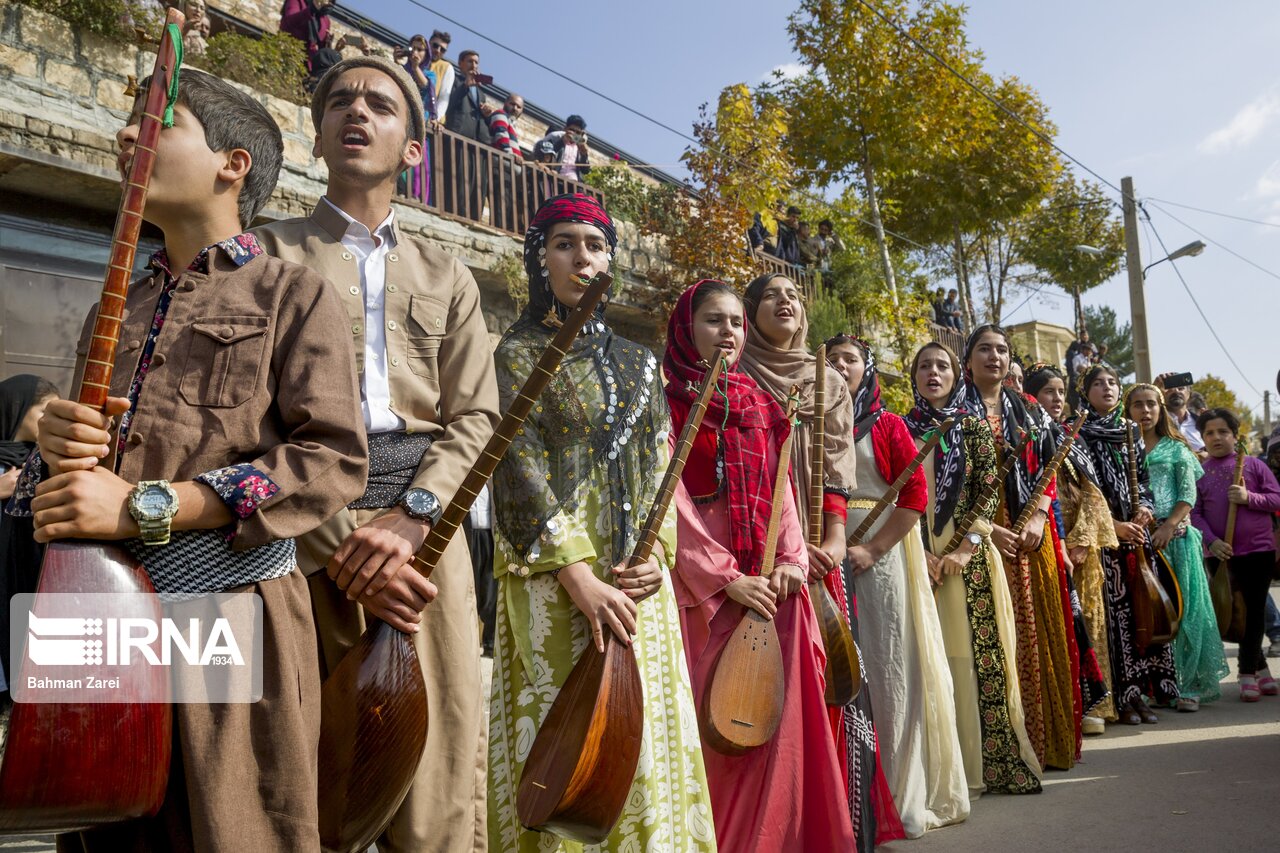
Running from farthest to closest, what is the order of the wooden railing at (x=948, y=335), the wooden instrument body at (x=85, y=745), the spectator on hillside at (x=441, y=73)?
the wooden railing at (x=948, y=335)
the spectator on hillside at (x=441, y=73)
the wooden instrument body at (x=85, y=745)

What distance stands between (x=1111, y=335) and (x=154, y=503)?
48295mm

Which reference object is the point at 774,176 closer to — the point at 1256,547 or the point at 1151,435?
the point at 1151,435

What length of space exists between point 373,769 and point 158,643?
0.46 meters

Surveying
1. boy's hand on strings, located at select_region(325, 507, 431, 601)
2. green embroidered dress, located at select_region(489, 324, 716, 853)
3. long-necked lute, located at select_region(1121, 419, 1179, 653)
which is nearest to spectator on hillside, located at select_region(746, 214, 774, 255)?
long-necked lute, located at select_region(1121, 419, 1179, 653)

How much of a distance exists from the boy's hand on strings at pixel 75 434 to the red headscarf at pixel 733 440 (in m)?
2.03

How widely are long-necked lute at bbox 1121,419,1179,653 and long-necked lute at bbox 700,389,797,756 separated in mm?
4162

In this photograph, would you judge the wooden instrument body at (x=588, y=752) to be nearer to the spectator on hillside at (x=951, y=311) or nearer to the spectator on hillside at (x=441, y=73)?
the spectator on hillside at (x=441, y=73)

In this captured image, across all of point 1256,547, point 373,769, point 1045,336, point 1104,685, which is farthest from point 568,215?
point 1045,336

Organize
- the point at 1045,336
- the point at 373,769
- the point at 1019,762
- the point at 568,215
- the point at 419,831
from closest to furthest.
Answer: the point at 373,769 < the point at 419,831 < the point at 568,215 < the point at 1019,762 < the point at 1045,336

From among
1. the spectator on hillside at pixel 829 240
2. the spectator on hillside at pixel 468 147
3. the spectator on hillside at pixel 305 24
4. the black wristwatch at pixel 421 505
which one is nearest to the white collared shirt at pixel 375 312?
the black wristwatch at pixel 421 505

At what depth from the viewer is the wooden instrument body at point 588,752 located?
2203 millimetres

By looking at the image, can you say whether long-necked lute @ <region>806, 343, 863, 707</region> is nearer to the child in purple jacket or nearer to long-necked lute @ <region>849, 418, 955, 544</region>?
long-necked lute @ <region>849, 418, 955, 544</region>

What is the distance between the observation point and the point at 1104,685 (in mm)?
5676

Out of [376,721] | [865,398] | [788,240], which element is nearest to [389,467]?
[376,721]
